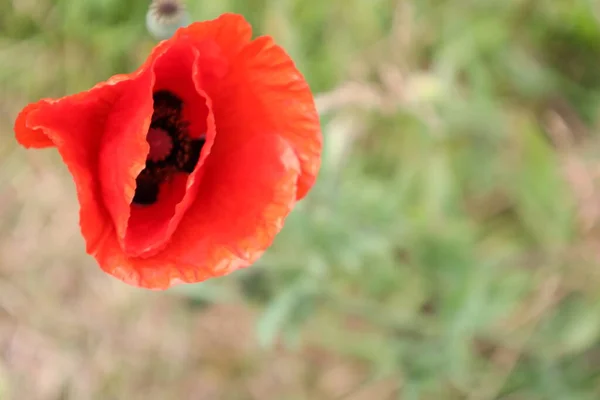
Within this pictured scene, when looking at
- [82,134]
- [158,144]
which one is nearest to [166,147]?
[158,144]

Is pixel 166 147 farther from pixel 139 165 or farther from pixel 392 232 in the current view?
pixel 392 232

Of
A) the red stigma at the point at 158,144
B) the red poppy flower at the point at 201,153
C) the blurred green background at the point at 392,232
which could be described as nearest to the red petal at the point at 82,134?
the red poppy flower at the point at 201,153

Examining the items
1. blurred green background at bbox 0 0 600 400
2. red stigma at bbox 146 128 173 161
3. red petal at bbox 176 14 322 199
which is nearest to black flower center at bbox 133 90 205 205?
red stigma at bbox 146 128 173 161

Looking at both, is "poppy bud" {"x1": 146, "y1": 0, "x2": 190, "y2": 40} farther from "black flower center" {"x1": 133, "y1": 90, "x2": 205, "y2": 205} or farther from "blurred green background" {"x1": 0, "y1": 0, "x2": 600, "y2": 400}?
"blurred green background" {"x1": 0, "y1": 0, "x2": 600, "y2": 400}

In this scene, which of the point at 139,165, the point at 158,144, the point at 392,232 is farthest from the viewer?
the point at 392,232

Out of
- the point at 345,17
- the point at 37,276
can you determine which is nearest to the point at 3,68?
the point at 37,276

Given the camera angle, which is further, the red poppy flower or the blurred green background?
the blurred green background

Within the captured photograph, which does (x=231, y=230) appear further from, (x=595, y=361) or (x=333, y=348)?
(x=595, y=361)

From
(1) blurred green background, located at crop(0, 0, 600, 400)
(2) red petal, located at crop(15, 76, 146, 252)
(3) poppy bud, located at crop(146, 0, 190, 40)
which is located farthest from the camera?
(1) blurred green background, located at crop(0, 0, 600, 400)
